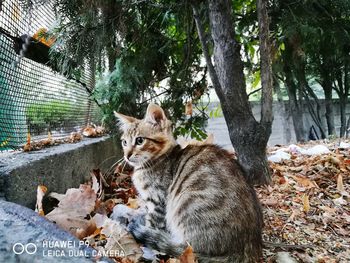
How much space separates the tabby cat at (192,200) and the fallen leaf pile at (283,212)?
0.14m

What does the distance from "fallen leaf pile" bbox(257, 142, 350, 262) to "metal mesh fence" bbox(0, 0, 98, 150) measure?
159 centimetres

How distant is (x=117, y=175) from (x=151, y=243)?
1513mm

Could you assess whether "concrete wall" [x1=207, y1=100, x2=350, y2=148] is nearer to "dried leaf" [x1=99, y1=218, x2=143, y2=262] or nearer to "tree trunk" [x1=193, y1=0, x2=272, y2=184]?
"tree trunk" [x1=193, y1=0, x2=272, y2=184]

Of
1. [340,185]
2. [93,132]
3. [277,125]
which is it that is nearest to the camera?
[340,185]

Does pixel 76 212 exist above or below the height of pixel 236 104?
below

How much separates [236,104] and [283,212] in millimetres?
808

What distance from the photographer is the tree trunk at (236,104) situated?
7.82 feet

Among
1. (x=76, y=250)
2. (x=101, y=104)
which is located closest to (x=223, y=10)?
(x=101, y=104)

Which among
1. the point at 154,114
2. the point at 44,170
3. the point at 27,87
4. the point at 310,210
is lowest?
the point at 310,210

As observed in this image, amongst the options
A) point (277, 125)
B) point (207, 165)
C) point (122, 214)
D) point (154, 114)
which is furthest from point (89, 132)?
point (277, 125)

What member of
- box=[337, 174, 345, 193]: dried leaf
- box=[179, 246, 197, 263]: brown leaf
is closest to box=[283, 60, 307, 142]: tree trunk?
box=[337, 174, 345, 193]: dried leaf

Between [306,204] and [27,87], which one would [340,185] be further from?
[27,87]

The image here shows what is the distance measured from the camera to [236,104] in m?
2.41

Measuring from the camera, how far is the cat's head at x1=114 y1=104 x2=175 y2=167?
2.16 meters
